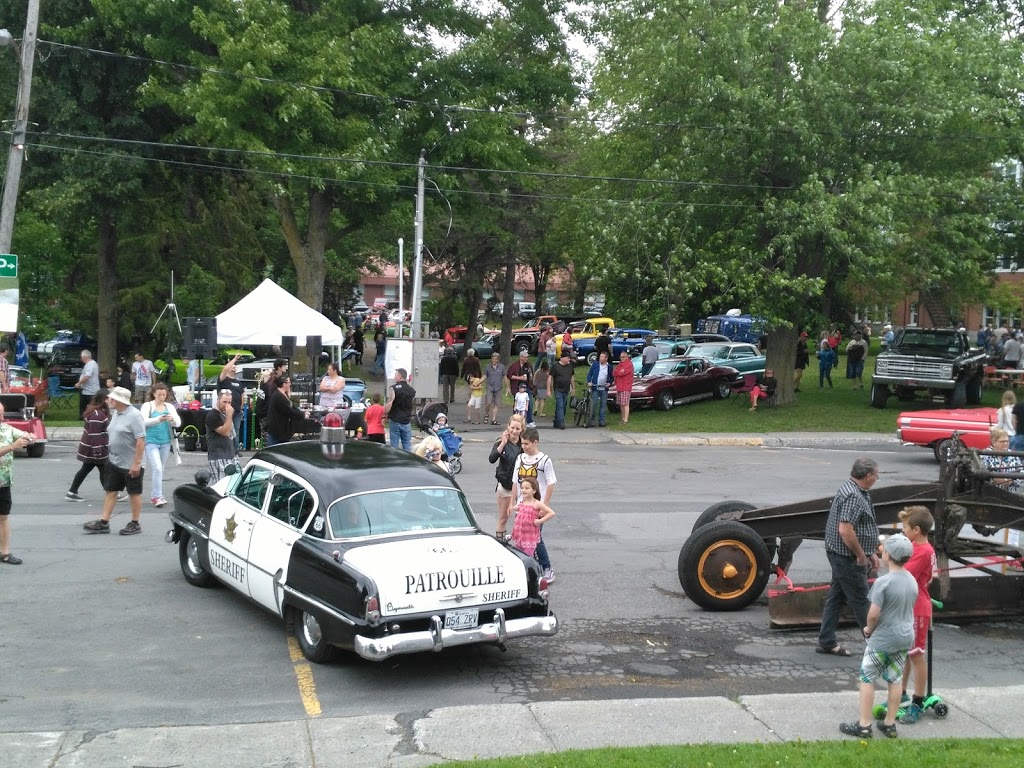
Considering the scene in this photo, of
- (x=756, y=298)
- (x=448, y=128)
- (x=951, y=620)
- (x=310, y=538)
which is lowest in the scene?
(x=951, y=620)

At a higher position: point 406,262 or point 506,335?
point 406,262

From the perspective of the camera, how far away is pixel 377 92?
1085 inches

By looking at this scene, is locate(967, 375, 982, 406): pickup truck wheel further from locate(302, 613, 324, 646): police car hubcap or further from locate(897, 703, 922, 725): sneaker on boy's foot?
locate(302, 613, 324, 646): police car hubcap

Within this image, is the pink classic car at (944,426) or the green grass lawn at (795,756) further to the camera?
the pink classic car at (944,426)

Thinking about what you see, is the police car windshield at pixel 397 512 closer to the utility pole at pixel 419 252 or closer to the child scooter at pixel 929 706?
the child scooter at pixel 929 706

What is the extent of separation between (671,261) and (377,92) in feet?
27.4

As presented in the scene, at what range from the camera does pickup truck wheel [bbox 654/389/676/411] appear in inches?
1150

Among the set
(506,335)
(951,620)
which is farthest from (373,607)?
(506,335)

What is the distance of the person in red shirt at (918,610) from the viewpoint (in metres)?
7.50

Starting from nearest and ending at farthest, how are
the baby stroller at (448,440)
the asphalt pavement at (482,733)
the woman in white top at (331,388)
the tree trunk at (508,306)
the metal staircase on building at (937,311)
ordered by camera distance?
the asphalt pavement at (482,733), the baby stroller at (448,440), the woman in white top at (331,388), the metal staircase on building at (937,311), the tree trunk at (508,306)

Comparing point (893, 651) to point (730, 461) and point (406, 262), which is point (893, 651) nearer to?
point (730, 461)

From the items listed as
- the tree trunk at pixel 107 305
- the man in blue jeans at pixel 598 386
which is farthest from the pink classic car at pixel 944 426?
the tree trunk at pixel 107 305

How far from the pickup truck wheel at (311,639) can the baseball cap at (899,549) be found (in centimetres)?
411

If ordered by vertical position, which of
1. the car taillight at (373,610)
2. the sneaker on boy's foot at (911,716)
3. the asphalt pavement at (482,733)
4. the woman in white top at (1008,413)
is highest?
the woman in white top at (1008,413)
